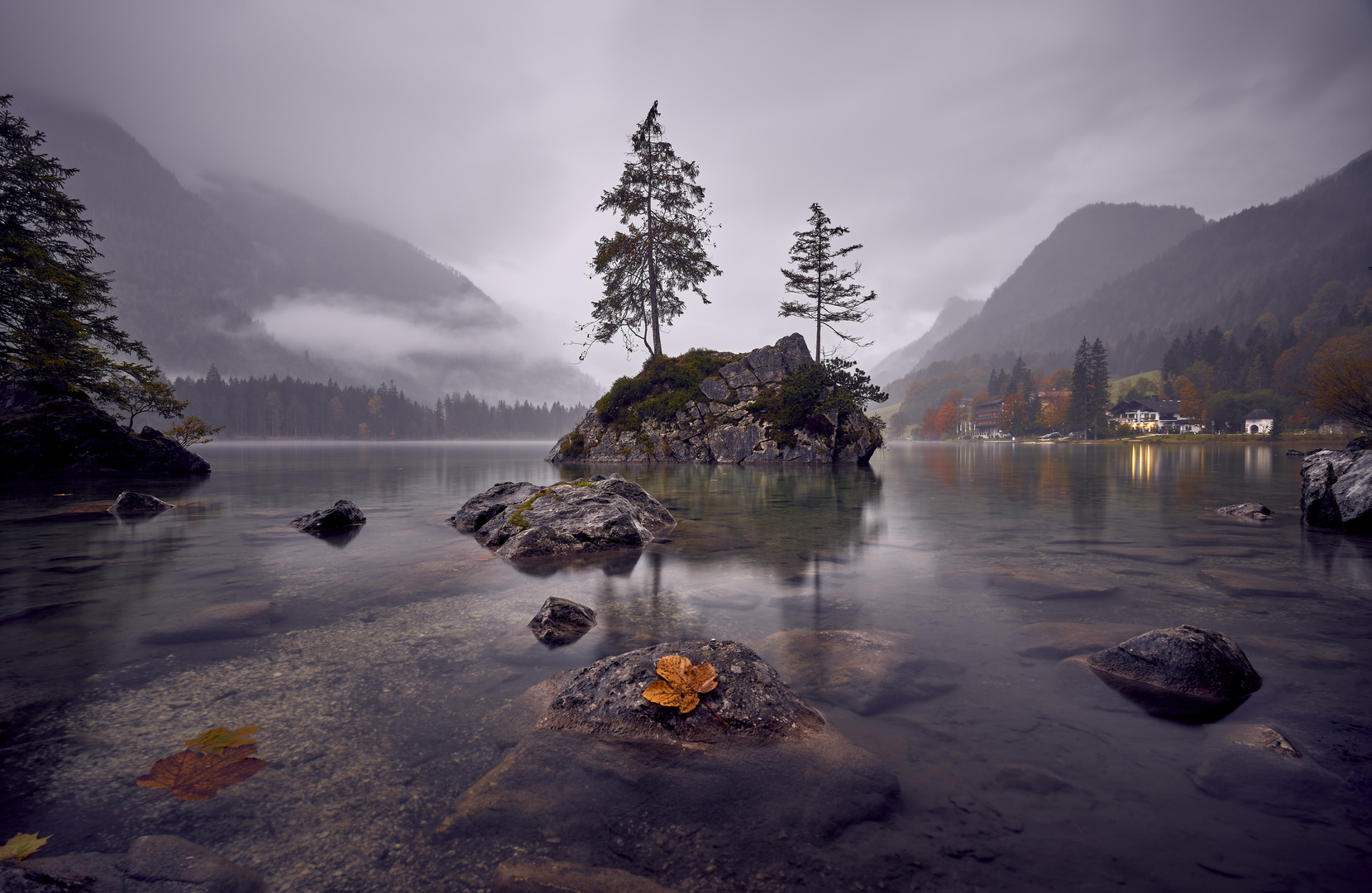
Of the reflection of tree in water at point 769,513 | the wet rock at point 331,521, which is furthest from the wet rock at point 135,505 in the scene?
the reflection of tree in water at point 769,513

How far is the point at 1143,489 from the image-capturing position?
1891cm

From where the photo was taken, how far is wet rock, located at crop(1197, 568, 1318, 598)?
654cm

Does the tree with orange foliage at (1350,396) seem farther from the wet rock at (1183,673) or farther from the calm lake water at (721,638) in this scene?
the wet rock at (1183,673)

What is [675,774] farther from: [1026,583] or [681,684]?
[1026,583]

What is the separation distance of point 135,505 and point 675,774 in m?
18.0

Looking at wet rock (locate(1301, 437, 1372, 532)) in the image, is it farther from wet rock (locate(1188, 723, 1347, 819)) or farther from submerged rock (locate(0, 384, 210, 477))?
submerged rock (locate(0, 384, 210, 477))

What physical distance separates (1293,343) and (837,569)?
16503 centimetres

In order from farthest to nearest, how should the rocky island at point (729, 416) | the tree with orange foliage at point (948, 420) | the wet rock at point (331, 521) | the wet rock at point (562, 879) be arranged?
the tree with orange foliage at point (948, 420) < the rocky island at point (729, 416) < the wet rock at point (331, 521) < the wet rock at point (562, 879)

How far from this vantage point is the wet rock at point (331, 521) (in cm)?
1148

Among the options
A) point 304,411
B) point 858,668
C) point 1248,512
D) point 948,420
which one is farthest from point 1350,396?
point 304,411

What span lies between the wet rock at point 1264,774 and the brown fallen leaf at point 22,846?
18.6 ft

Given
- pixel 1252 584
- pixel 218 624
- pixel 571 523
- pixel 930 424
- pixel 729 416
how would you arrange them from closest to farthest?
pixel 218 624 → pixel 1252 584 → pixel 571 523 → pixel 729 416 → pixel 930 424

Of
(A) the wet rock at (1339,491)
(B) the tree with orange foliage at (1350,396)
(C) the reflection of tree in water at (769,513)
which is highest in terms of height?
(B) the tree with orange foliage at (1350,396)

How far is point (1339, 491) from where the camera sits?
35.4 ft
